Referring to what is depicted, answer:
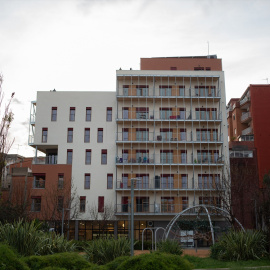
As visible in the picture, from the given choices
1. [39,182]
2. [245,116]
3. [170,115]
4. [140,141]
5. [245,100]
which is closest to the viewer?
[39,182]

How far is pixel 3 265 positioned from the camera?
13258mm

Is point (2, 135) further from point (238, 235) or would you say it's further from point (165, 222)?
point (165, 222)

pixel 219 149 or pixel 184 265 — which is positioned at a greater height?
pixel 219 149

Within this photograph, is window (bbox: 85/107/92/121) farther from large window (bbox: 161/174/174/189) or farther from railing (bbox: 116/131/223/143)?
large window (bbox: 161/174/174/189)

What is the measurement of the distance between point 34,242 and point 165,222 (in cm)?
3255

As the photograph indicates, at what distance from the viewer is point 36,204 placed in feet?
161

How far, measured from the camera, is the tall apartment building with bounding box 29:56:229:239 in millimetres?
49938

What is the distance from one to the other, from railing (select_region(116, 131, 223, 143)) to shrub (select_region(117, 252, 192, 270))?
35882mm

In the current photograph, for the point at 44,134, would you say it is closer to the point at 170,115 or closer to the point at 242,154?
the point at 170,115

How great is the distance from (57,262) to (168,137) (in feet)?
121

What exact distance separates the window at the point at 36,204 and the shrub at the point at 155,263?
116 ft

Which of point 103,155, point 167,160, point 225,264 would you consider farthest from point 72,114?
point 225,264

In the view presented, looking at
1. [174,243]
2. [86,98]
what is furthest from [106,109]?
[174,243]

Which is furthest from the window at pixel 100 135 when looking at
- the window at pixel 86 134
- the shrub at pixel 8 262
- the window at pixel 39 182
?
the shrub at pixel 8 262
